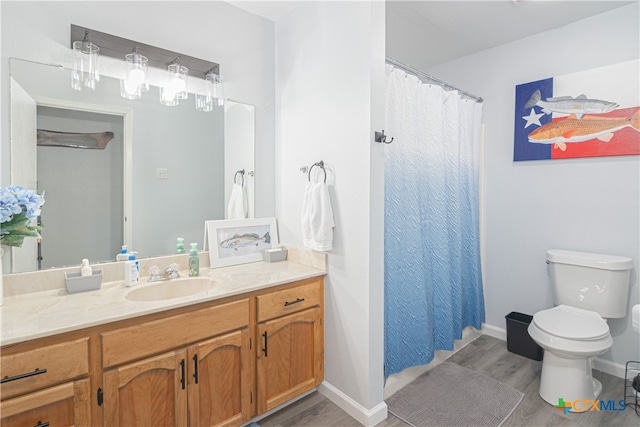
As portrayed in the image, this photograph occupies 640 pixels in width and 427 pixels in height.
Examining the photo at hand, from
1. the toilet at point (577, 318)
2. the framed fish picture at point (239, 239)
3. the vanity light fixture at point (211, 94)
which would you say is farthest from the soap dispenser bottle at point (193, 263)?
the toilet at point (577, 318)

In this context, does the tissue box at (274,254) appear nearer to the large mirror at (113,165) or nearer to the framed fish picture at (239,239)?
the framed fish picture at (239,239)

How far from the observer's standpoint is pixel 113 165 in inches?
70.5

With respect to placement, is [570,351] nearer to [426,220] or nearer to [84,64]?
[426,220]

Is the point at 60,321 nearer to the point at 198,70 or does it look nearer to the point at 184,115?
the point at 184,115

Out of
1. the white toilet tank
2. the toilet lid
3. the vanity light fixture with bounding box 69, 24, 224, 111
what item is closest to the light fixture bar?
the vanity light fixture with bounding box 69, 24, 224, 111

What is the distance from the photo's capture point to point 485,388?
218 centimetres

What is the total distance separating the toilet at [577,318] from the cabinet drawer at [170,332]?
1.84m

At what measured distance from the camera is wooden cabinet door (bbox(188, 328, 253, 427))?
5.04 feet

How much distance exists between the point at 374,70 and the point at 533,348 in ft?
7.76

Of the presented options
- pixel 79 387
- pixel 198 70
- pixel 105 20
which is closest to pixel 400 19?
pixel 198 70

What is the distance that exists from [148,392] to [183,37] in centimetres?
193

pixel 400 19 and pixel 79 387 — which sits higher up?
pixel 400 19

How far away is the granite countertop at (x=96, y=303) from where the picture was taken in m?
1.19

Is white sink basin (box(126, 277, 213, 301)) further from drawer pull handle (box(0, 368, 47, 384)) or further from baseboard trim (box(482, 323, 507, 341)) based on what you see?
baseboard trim (box(482, 323, 507, 341))
